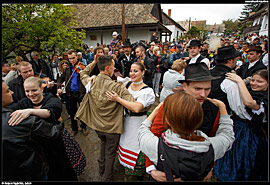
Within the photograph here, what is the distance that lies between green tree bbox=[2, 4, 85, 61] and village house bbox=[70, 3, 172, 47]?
377 inches

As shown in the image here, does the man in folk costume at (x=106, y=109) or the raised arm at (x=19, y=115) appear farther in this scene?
the man in folk costume at (x=106, y=109)

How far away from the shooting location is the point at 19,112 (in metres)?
1.25

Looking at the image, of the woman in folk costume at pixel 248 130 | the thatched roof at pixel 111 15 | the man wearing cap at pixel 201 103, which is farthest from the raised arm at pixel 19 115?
the thatched roof at pixel 111 15

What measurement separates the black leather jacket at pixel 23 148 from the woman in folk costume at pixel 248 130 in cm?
225

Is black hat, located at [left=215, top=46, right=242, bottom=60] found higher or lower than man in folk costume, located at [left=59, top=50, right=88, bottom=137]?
higher

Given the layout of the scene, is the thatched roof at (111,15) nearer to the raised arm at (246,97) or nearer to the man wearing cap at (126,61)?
the man wearing cap at (126,61)

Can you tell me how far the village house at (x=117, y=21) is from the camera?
15.6 meters

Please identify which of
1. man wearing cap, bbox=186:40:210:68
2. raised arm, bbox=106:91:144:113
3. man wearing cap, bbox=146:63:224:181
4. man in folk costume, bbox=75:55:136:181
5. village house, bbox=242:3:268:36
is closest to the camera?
man wearing cap, bbox=146:63:224:181

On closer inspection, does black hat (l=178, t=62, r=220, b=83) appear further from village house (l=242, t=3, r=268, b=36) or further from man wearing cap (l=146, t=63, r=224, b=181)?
village house (l=242, t=3, r=268, b=36)

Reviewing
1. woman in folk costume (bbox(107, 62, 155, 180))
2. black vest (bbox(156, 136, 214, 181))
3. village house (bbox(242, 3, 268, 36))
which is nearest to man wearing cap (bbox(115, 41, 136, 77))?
woman in folk costume (bbox(107, 62, 155, 180))

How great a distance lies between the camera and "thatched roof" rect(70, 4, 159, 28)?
51.4 feet

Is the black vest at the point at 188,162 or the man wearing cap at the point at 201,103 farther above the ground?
the man wearing cap at the point at 201,103

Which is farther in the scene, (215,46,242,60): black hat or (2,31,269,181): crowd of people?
(215,46,242,60): black hat

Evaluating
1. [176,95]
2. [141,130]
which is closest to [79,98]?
[141,130]
